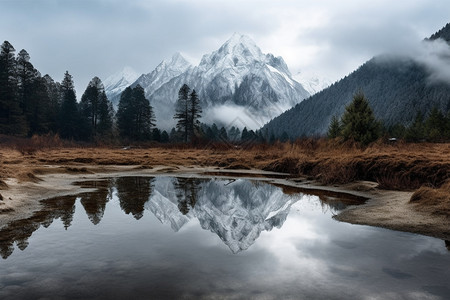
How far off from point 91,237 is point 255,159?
17603 millimetres

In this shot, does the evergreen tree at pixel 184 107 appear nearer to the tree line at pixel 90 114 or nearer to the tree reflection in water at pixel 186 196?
the tree line at pixel 90 114

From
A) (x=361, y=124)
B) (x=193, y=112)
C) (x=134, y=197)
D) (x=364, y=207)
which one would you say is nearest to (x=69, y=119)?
(x=193, y=112)

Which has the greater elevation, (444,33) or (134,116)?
(444,33)

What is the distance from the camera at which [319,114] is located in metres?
199

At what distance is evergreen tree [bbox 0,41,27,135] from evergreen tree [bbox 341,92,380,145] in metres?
41.5

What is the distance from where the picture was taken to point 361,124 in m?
30.8

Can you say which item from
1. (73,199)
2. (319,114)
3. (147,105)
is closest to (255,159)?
(73,199)

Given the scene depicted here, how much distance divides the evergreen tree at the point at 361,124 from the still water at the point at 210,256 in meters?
23.9

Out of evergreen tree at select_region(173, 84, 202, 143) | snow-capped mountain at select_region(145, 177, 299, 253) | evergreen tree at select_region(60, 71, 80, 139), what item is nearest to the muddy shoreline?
snow-capped mountain at select_region(145, 177, 299, 253)

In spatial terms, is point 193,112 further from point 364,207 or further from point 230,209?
point 364,207

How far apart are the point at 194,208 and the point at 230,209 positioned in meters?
0.88

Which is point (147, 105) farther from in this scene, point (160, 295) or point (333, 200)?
point (160, 295)

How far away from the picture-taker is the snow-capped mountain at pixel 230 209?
20.9ft

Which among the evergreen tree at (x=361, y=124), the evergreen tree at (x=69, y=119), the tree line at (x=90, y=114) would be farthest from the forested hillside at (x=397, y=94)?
the evergreen tree at (x=361, y=124)
